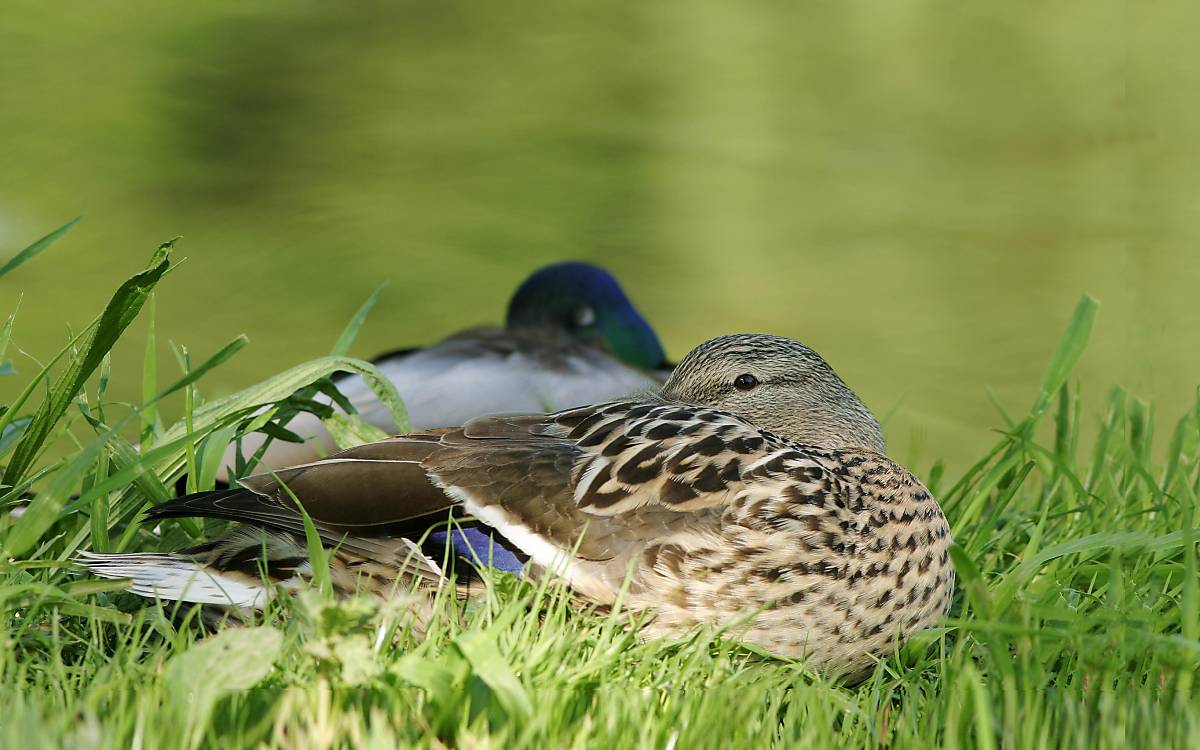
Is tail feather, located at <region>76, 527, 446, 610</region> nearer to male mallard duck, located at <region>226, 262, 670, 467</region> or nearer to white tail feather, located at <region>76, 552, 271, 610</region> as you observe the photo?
white tail feather, located at <region>76, 552, 271, 610</region>

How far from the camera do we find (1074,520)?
3.17 m

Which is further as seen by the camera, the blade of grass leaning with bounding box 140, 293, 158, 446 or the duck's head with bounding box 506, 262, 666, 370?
the duck's head with bounding box 506, 262, 666, 370

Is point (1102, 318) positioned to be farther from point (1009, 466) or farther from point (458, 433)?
point (458, 433)

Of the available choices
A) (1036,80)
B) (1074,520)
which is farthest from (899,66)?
(1074,520)

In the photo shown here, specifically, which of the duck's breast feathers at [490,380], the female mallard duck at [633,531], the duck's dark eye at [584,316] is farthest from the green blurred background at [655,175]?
the female mallard duck at [633,531]

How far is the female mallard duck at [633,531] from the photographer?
235cm

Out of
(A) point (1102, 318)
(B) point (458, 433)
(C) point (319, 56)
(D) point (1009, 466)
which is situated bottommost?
(A) point (1102, 318)

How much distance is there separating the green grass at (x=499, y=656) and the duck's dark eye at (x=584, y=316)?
276 cm

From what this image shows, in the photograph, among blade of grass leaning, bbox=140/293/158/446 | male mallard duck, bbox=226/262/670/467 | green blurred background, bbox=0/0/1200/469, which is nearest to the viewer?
blade of grass leaning, bbox=140/293/158/446

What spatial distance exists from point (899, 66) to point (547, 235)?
4.62 meters

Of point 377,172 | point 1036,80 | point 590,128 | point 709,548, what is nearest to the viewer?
point 709,548

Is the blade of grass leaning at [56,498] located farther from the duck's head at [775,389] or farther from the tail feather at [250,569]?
the duck's head at [775,389]

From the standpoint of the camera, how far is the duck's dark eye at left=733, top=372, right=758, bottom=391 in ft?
9.74

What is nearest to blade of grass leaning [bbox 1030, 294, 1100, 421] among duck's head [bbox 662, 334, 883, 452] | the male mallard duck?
duck's head [bbox 662, 334, 883, 452]
